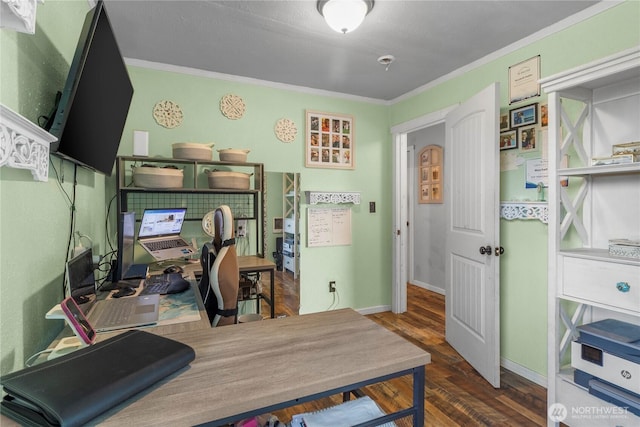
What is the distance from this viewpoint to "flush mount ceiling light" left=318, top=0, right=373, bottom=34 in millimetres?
1781

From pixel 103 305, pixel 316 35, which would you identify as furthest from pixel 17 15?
pixel 316 35

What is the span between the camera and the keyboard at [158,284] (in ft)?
5.56

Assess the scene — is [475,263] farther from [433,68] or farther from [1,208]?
[1,208]

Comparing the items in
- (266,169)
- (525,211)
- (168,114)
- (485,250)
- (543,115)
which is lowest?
(485,250)

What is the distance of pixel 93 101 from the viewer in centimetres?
134

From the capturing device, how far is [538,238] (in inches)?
87.5

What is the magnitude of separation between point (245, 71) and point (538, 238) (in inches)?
107

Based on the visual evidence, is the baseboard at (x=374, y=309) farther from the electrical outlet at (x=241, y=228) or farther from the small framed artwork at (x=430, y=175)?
the small framed artwork at (x=430, y=175)

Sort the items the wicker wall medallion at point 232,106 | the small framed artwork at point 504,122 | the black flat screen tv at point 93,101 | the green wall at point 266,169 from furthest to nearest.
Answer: the wicker wall medallion at point 232,106, the small framed artwork at point 504,122, the black flat screen tv at point 93,101, the green wall at point 266,169

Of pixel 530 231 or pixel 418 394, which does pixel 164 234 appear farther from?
pixel 530 231

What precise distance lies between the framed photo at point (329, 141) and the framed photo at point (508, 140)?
1540 mm

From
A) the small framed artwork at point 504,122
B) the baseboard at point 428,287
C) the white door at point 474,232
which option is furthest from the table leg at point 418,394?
the baseboard at point 428,287

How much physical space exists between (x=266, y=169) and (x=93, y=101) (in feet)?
6.25

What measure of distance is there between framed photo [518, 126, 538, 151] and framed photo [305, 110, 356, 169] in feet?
5.51
